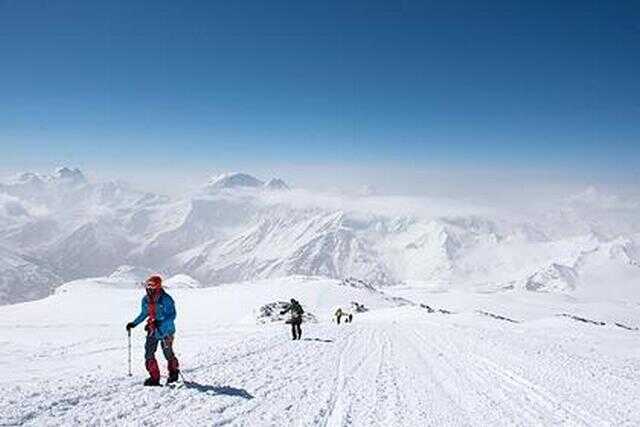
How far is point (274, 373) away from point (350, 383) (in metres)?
2.42

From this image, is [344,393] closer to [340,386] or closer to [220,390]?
[340,386]

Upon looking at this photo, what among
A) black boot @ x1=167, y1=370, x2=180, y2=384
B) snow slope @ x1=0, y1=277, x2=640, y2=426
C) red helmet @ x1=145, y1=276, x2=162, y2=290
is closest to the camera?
snow slope @ x1=0, y1=277, x2=640, y2=426

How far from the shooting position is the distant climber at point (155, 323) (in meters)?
13.6

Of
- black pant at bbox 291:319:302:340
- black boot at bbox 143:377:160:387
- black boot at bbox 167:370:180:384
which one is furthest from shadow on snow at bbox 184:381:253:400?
black pant at bbox 291:319:302:340

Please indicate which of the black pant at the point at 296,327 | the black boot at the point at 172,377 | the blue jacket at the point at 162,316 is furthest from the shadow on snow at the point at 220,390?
the black pant at the point at 296,327

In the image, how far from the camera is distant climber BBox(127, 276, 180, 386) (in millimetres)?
13625

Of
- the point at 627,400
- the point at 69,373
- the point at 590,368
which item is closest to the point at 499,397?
the point at 627,400

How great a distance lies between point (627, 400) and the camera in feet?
47.9

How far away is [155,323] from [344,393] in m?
4.43

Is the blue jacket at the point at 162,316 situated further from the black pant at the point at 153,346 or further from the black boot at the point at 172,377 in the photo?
the black boot at the point at 172,377

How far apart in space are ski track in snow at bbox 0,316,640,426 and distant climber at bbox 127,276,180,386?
52 centimetres

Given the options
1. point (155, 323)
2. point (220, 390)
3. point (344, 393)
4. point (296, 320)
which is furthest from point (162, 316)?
point (296, 320)

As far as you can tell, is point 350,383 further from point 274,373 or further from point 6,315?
point 6,315

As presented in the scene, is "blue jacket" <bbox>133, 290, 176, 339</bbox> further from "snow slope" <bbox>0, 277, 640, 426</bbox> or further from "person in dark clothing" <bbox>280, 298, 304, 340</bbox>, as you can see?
"person in dark clothing" <bbox>280, 298, 304, 340</bbox>
